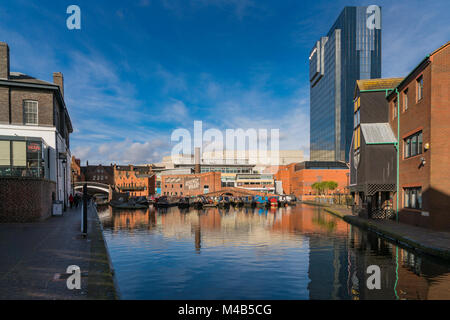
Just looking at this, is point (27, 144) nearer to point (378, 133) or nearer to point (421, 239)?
point (421, 239)

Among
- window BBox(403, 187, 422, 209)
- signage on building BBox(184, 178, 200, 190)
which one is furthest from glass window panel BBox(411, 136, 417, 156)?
signage on building BBox(184, 178, 200, 190)

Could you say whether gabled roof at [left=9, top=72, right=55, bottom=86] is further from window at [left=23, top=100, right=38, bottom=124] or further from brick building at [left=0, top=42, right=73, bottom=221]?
window at [left=23, top=100, right=38, bottom=124]

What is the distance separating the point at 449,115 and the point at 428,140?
6.67 feet

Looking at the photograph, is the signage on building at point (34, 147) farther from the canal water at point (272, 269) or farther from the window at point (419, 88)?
the window at point (419, 88)

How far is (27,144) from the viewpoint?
78.4 feet

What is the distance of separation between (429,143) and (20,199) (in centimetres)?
3055

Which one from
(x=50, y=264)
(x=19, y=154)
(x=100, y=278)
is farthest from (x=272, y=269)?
(x=19, y=154)

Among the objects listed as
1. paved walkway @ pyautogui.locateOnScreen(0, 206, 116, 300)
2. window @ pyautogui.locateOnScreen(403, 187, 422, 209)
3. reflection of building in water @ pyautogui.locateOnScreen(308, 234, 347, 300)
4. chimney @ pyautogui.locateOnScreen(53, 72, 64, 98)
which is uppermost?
chimney @ pyautogui.locateOnScreen(53, 72, 64, 98)

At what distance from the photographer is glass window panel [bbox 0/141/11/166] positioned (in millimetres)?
22920

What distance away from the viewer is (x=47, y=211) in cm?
2634

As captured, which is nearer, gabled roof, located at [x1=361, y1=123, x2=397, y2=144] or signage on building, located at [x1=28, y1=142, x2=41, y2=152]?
signage on building, located at [x1=28, y1=142, x2=41, y2=152]

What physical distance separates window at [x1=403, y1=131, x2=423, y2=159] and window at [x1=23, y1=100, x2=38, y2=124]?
34517mm

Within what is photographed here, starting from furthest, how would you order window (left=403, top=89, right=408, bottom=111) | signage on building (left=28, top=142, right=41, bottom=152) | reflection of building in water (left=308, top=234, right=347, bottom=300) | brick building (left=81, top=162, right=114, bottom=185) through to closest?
brick building (left=81, top=162, right=114, bottom=185) → window (left=403, top=89, right=408, bottom=111) → signage on building (left=28, top=142, right=41, bottom=152) → reflection of building in water (left=308, top=234, right=347, bottom=300)
